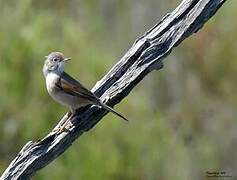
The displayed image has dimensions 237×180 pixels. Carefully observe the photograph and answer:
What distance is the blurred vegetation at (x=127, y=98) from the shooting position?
11250 millimetres

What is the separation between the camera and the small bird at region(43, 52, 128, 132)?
5434 mm

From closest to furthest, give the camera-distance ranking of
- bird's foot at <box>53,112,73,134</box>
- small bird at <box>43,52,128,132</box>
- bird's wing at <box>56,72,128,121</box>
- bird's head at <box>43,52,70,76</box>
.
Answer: bird's foot at <box>53,112,73,134</box> < small bird at <box>43,52,128,132</box> < bird's wing at <box>56,72,128,121</box> < bird's head at <box>43,52,70,76</box>

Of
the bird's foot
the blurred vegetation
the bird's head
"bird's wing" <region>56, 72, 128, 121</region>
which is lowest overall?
the bird's foot

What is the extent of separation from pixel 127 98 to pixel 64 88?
5.84 m

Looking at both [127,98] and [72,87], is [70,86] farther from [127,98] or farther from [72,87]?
[127,98]

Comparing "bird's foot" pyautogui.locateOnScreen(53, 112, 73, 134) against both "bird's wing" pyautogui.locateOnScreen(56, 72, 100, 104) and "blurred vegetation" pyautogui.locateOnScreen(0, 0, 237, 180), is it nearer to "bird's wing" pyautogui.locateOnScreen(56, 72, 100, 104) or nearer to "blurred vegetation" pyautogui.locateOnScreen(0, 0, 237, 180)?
"bird's wing" pyautogui.locateOnScreen(56, 72, 100, 104)

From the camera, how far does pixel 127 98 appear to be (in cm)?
1177

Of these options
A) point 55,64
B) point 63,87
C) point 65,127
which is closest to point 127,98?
point 55,64

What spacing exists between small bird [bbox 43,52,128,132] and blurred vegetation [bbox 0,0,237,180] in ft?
15.0

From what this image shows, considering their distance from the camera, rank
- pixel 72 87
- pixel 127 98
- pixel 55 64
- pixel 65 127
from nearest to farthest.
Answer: pixel 65 127 → pixel 72 87 → pixel 55 64 → pixel 127 98

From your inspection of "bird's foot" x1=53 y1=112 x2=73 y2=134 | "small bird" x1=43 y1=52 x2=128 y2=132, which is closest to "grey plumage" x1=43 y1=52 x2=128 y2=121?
"small bird" x1=43 y1=52 x2=128 y2=132

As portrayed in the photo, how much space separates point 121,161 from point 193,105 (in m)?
4.10

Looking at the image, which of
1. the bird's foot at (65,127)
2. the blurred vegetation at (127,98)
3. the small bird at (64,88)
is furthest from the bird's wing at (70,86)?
the blurred vegetation at (127,98)

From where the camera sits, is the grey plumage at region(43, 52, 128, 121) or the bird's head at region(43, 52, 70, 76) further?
the bird's head at region(43, 52, 70, 76)
